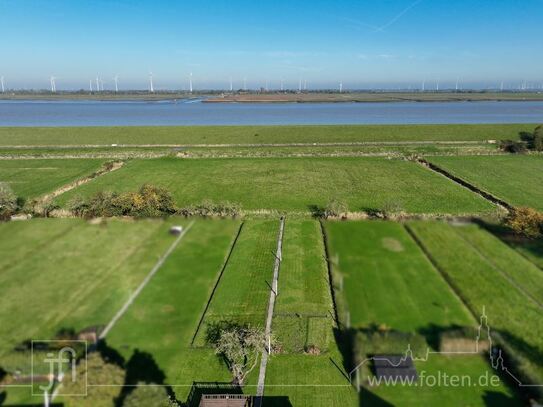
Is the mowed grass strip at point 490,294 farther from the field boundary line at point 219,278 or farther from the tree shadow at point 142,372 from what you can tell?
the tree shadow at point 142,372

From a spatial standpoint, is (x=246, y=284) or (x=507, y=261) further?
(x=507, y=261)

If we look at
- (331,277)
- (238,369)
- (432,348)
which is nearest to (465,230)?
(331,277)

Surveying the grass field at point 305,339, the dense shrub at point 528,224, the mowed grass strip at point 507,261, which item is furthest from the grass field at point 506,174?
the grass field at point 305,339

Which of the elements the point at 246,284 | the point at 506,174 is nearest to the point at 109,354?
the point at 246,284

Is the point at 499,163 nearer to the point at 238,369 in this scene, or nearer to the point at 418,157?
the point at 418,157

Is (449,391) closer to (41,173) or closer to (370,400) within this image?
(370,400)

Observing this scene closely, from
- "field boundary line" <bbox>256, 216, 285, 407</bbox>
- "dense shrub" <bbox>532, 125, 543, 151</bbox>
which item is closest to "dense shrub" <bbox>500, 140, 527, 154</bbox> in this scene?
"dense shrub" <bbox>532, 125, 543, 151</bbox>
